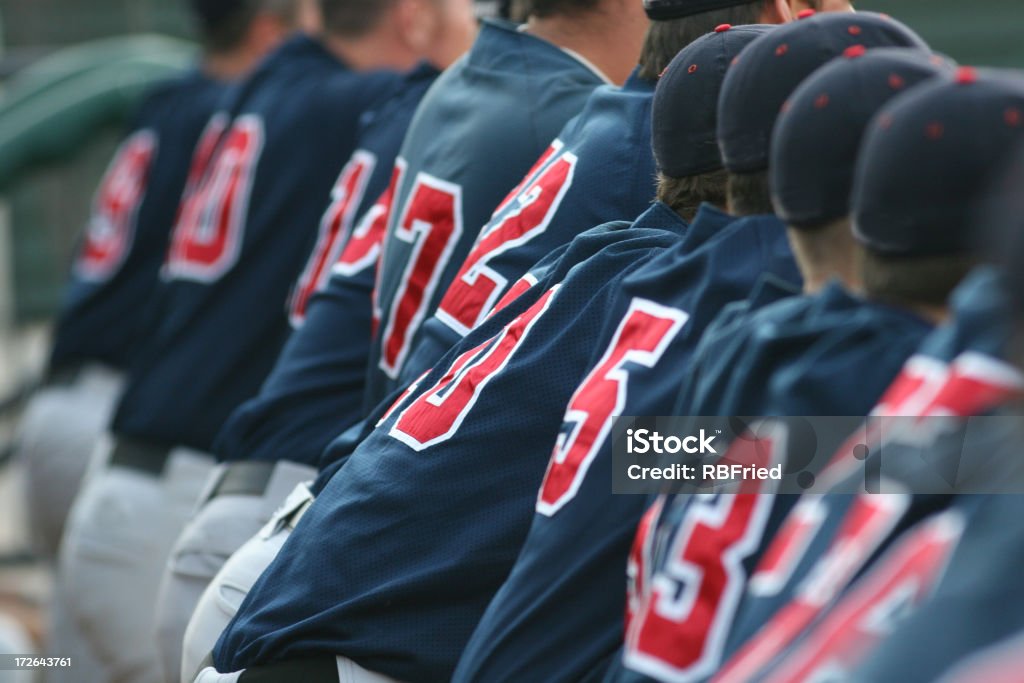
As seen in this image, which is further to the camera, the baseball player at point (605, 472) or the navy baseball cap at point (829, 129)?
the baseball player at point (605, 472)

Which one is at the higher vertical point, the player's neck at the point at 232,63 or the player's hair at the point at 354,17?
the player's hair at the point at 354,17

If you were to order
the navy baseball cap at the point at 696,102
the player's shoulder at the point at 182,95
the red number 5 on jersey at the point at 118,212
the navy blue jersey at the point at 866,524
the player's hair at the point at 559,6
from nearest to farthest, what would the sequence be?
the navy blue jersey at the point at 866,524, the navy baseball cap at the point at 696,102, the player's hair at the point at 559,6, the red number 5 on jersey at the point at 118,212, the player's shoulder at the point at 182,95

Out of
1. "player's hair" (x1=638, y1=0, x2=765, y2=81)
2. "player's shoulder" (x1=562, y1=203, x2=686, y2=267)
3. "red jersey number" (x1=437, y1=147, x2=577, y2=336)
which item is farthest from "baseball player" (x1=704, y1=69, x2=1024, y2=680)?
"red jersey number" (x1=437, y1=147, x2=577, y2=336)

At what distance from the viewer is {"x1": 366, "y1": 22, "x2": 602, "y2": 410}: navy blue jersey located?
115 inches

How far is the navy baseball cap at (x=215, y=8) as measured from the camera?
Answer: 5152mm

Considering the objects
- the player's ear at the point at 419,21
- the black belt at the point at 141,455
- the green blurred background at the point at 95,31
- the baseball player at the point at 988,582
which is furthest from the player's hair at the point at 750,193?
the green blurred background at the point at 95,31

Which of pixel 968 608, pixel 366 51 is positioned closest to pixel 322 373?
pixel 366 51

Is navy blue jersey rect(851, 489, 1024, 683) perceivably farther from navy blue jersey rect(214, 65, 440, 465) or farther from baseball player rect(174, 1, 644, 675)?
navy blue jersey rect(214, 65, 440, 465)

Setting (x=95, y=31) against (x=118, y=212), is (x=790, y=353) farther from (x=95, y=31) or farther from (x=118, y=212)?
(x=95, y=31)

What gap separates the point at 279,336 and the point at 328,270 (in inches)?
24.4

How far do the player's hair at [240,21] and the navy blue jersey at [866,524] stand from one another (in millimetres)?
3903

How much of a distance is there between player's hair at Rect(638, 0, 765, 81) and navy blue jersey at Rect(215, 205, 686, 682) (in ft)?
1.22

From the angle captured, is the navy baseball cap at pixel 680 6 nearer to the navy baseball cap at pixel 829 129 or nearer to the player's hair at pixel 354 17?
the navy baseball cap at pixel 829 129

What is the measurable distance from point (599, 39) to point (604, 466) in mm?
1253
